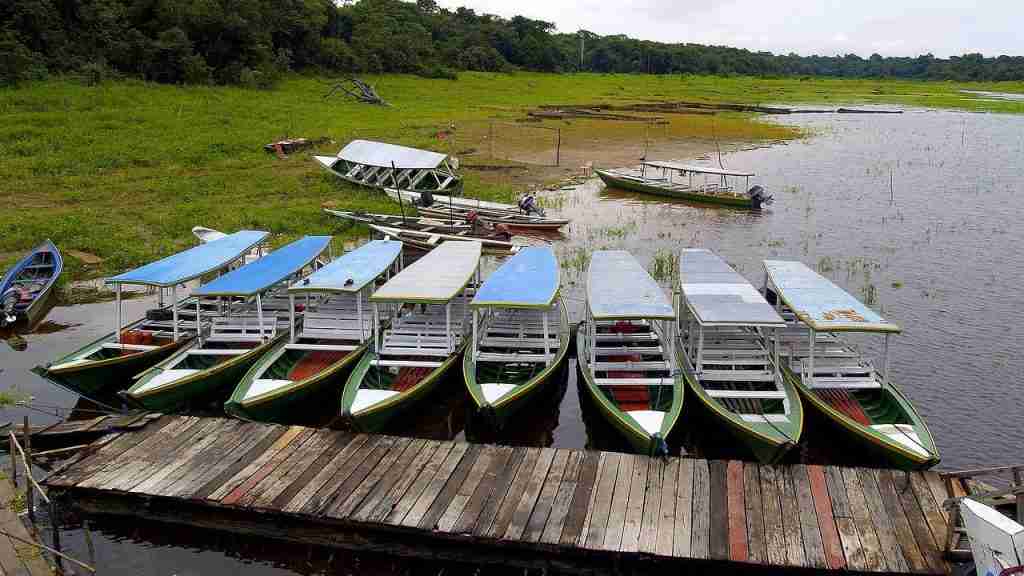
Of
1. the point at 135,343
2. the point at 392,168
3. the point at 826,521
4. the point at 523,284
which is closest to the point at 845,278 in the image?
the point at 523,284

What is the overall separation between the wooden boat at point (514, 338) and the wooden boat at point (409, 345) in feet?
1.83

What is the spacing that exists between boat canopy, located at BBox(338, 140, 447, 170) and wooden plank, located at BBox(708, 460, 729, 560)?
70.4ft

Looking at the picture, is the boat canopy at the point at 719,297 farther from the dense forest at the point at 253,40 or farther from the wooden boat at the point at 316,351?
the dense forest at the point at 253,40

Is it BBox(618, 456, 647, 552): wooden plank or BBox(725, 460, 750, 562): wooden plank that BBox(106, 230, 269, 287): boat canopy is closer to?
BBox(618, 456, 647, 552): wooden plank

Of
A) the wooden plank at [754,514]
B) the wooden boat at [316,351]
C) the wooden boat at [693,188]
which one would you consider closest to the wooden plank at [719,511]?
the wooden plank at [754,514]

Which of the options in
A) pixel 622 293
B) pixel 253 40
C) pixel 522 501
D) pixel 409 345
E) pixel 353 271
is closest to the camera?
pixel 522 501

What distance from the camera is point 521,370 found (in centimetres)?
1476

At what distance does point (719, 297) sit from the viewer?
13719 millimetres

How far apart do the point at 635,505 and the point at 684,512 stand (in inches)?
25.5

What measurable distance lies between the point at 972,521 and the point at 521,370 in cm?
839

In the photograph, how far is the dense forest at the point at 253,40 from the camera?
4284 cm

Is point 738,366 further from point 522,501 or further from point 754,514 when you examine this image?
point 522,501

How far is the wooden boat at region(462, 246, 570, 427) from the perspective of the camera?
12.9m

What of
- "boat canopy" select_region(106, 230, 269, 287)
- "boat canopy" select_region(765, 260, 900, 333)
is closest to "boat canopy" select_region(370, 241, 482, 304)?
"boat canopy" select_region(106, 230, 269, 287)
